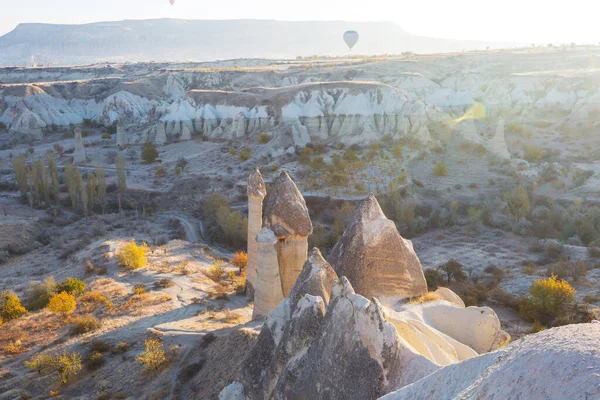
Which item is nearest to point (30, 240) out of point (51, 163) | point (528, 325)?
point (51, 163)

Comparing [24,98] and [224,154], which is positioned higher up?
[24,98]

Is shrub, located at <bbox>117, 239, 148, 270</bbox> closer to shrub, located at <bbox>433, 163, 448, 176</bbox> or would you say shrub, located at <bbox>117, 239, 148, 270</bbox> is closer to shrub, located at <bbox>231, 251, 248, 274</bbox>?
shrub, located at <bbox>231, 251, 248, 274</bbox>

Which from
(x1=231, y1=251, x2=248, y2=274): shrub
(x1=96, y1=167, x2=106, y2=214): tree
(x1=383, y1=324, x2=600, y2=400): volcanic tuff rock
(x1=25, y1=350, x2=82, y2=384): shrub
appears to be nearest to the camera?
(x1=383, y1=324, x2=600, y2=400): volcanic tuff rock

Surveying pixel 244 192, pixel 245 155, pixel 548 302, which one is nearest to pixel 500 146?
pixel 244 192

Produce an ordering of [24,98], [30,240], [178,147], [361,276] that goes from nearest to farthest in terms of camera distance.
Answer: [361,276], [30,240], [178,147], [24,98]

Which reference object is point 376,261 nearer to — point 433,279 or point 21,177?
point 433,279

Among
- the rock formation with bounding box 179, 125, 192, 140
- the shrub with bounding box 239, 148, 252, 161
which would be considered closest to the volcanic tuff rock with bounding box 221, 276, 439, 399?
the shrub with bounding box 239, 148, 252, 161

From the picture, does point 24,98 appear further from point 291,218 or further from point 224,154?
point 291,218
